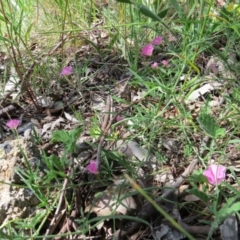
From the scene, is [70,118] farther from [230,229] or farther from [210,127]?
[230,229]

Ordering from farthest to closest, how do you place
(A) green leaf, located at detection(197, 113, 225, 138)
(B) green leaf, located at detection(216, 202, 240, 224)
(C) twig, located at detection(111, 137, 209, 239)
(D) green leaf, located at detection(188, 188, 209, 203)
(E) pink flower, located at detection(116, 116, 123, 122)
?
(E) pink flower, located at detection(116, 116, 123, 122), (A) green leaf, located at detection(197, 113, 225, 138), (C) twig, located at detection(111, 137, 209, 239), (D) green leaf, located at detection(188, 188, 209, 203), (B) green leaf, located at detection(216, 202, 240, 224)

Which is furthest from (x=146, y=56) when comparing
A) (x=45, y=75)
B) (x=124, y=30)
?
(x=45, y=75)

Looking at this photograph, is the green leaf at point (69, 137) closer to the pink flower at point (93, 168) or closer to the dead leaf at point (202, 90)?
the pink flower at point (93, 168)

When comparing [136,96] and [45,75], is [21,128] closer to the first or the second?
[45,75]

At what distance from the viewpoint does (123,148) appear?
1184 mm

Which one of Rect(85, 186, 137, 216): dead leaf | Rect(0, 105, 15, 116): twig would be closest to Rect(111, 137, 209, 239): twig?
Rect(85, 186, 137, 216): dead leaf

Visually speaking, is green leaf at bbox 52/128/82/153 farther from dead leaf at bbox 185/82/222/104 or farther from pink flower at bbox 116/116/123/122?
dead leaf at bbox 185/82/222/104

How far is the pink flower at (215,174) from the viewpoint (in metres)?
0.94

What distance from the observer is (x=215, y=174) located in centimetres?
95

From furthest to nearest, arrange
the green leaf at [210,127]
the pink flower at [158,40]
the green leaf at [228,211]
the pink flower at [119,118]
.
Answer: the pink flower at [158,40], the pink flower at [119,118], the green leaf at [210,127], the green leaf at [228,211]

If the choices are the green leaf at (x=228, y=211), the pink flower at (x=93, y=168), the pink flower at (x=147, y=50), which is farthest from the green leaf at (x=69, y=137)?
the pink flower at (x=147, y=50)

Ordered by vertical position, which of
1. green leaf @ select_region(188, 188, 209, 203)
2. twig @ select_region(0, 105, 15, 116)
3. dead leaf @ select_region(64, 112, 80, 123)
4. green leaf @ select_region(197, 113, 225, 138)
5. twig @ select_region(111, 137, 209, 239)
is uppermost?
green leaf @ select_region(197, 113, 225, 138)

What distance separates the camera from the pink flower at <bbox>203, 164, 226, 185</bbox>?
944mm

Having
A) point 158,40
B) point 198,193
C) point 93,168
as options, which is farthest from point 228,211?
point 158,40
